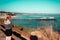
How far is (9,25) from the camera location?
29.5 ft

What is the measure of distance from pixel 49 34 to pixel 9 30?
2755 mm

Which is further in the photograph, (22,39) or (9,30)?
(22,39)

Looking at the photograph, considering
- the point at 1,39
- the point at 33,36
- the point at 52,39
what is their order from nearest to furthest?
the point at 33,36 → the point at 52,39 → the point at 1,39

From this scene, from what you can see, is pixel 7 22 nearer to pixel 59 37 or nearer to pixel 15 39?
pixel 15 39

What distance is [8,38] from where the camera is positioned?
9.08m

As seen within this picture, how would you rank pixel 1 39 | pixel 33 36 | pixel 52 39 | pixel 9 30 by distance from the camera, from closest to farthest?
pixel 33 36 → pixel 9 30 → pixel 52 39 → pixel 1 39

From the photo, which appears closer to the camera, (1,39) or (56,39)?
(56,39)

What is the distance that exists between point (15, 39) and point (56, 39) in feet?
7.79

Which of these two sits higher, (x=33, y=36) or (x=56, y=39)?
(x=33, y=36)

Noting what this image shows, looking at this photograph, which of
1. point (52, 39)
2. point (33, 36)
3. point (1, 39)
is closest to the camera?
point (33, 36)

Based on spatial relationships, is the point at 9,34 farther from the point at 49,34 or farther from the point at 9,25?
the point at 49,34

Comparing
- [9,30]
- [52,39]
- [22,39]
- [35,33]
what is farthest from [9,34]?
[35,33]

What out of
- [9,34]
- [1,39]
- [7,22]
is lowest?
[1,39]

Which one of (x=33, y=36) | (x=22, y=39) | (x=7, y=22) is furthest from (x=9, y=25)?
(x=33, y=36)
